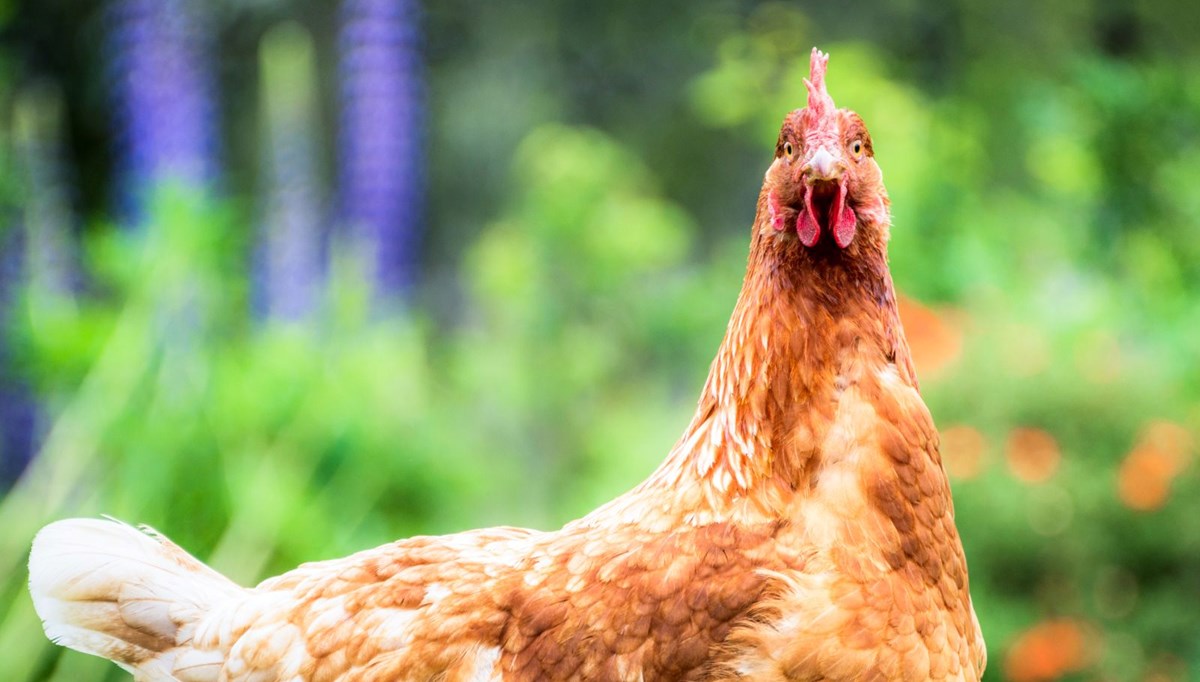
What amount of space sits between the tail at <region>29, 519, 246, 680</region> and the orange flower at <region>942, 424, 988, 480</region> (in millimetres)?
2632

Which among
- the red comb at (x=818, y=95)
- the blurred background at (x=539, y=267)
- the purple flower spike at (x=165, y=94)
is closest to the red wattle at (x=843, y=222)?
the red comb at (x=818, y=95)

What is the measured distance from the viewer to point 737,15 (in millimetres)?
7039

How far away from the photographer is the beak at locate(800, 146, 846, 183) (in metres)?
1.67

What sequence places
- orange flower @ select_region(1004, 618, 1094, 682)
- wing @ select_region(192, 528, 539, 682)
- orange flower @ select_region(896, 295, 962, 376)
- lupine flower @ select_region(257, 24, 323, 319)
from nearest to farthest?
wing @ select_region(192, 528, 539, 682)
orange flower @ select_region(1004, 618, 1094, 682)
orange flower @ select_region(896, 295, 962, 376)
lupine flower @ select_region(257, 24, 323, 319)

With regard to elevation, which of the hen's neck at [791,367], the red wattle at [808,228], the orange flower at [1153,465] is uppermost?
the orange flower at [1153,465]

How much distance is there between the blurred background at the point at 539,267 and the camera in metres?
3.75

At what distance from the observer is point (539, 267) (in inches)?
215

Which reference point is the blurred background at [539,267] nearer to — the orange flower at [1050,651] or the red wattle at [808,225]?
the orange flower at [1050,651]

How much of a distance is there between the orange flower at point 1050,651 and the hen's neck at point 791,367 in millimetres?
2294

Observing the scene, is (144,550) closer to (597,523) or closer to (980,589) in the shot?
(597,523)

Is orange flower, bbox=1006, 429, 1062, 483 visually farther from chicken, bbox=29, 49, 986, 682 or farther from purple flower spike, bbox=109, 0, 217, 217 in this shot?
purple flower spike, bbox=109, 0, 217, 217

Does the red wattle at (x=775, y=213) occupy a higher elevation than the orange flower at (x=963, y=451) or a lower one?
lower

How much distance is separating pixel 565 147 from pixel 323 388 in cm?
231

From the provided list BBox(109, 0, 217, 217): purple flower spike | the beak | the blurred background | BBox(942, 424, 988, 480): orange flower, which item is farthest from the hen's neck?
BBox(109, 0, 217, 217): purple flower spike
